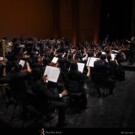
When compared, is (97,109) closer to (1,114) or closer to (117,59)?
(1,114)

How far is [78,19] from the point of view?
2228 cm

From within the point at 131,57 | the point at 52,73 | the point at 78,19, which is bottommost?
the point at 131,57

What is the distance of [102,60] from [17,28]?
37.6ft

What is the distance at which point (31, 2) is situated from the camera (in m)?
20.6

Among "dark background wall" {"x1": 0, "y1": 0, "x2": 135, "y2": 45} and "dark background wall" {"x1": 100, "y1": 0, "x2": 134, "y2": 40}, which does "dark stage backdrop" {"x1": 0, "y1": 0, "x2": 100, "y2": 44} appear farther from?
"dark background wall" {"x1": 100, "y1": 0, "x2": 134, "y2": 40}

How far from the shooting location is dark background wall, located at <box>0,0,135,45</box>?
69.7 ft

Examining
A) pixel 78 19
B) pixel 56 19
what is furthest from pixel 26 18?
pixel 78 19

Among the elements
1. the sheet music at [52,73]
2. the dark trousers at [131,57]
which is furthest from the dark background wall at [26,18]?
the sheet music at [52,73]

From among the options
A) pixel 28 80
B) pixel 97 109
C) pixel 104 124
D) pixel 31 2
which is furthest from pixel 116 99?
pixel 31 2

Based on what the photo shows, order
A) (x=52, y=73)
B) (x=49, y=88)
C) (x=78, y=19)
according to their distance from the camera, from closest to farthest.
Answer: (x=52, y=73)
(x=49, y=88)
(x=78, y=19)

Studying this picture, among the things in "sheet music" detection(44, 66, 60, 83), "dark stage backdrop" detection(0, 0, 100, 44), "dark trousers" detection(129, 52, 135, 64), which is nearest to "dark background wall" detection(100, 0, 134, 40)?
"dark stage backdrop" detection(0, 0, 100, 44)

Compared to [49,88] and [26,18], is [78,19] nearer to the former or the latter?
[26,18]

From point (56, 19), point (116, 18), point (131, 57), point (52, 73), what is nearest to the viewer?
point (52, 73)

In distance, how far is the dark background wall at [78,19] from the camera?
837 inches
